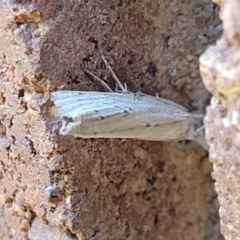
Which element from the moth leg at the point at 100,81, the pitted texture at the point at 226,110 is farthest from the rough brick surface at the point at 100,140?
the pitted texture at the point at 226,110

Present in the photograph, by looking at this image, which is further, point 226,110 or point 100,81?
point 100,81

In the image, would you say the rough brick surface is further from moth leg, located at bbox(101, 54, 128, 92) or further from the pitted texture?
the pitted texture

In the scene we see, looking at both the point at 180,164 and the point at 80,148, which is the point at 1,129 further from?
the point at 180,164

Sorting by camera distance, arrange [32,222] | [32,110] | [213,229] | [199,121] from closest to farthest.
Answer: [32,110], [32,222], [199,121], [213,229]

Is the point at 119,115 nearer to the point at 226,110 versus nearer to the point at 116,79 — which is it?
the point at 116,79

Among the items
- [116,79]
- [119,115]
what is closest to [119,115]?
[119,115]

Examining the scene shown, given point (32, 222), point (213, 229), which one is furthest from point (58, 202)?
point (213, 229)
